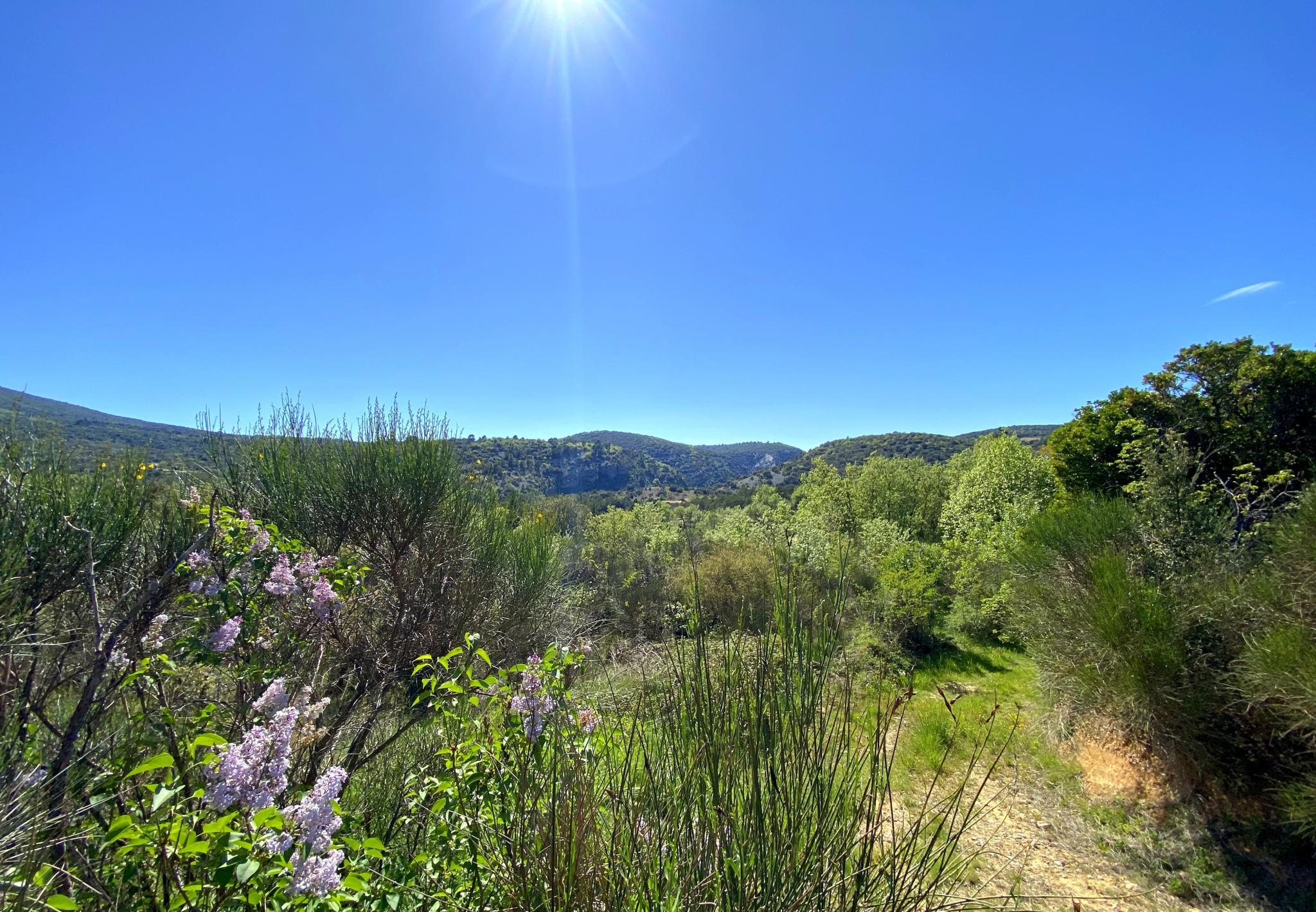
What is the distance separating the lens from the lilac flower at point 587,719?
2.00m

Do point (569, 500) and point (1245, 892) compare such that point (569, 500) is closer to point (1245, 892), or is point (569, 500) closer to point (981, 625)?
point (981, 625)

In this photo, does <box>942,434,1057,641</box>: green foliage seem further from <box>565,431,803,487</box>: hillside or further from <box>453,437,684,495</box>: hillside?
<box>565,431,803,487</box>: hillside

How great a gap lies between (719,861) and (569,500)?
69.5ft

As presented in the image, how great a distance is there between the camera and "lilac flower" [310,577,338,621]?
2.47 meters

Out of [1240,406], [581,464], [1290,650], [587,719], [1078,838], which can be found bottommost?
[1078,838]

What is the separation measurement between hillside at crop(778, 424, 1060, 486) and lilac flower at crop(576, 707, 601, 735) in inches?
1825

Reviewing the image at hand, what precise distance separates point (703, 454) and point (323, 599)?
322ft

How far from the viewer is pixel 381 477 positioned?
510cm

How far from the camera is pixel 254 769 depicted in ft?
4.36

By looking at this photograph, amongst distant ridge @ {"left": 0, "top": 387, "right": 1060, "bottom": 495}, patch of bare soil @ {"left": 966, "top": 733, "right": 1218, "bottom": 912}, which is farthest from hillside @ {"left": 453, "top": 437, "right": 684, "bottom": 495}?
patch of bare soil @ {"left": 966, "top": 733, "right": 1218, "bottom": 912}

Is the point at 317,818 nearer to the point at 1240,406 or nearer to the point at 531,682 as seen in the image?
the point at 531,682

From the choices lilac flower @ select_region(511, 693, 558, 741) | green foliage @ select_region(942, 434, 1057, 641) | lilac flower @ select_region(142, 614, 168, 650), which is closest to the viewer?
lilac flower @ select_region(511, 693, 558, 741)

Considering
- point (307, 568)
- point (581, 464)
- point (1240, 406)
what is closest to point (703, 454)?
point (581, 464)

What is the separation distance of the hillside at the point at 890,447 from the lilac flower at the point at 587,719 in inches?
1825
